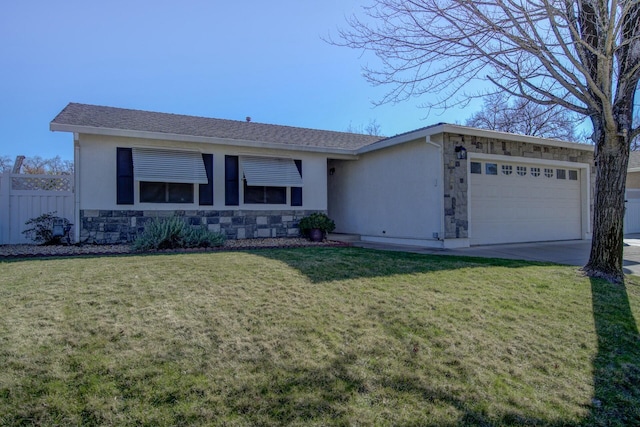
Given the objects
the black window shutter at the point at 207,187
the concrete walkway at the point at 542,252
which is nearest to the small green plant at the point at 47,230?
the black window shutter at the point at 207,187

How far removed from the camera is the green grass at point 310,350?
2531mm

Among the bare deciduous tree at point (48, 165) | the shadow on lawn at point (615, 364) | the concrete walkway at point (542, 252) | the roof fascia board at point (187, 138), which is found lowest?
the shadow on lawn at point (615, 364)

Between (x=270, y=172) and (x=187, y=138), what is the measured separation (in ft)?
7.89

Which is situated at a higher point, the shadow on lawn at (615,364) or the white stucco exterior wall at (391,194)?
the white stucco exterior wall at (391,194)

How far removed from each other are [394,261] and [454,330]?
2909 millimetres

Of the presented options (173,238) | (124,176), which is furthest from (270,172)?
(124,176)

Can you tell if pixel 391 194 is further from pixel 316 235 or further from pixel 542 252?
pixel 542 252

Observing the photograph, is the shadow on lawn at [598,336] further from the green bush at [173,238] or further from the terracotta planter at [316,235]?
the terracotta planter at [316,235]

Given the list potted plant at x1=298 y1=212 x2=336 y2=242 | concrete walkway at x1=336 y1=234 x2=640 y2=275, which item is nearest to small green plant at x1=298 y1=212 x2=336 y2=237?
potted plant at x1=298 y1=212 x2=336 y2=242

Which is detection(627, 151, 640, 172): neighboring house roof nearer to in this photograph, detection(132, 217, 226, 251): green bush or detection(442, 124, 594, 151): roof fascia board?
detection(442, 124, 594, 151): roof fascia board

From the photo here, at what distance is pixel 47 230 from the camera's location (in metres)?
9.50

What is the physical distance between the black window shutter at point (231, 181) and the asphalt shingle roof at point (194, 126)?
690 millimetres

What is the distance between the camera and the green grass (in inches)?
99.7

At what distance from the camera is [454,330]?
3.73 metres
